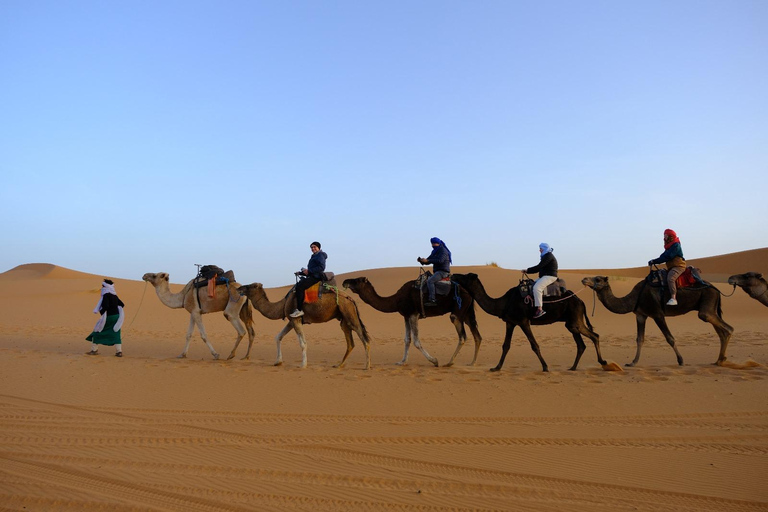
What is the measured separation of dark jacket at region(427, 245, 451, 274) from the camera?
42.0 ft

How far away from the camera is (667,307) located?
1241 cm

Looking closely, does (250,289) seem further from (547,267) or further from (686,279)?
(686,279)

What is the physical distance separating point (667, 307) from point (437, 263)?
500cm

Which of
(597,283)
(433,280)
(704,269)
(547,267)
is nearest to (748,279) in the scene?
(597,283)

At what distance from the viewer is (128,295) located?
35812 millimetres

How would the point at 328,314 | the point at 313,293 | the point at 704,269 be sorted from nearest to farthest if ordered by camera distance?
the point at 313,293 < the point at 328,314 < the point at 704,269

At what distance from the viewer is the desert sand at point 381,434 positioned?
5195 millimetres

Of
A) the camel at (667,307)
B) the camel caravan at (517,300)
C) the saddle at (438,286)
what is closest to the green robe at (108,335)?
the camel caravan at (517,300)

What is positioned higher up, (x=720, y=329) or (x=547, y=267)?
(x=547, y=267)

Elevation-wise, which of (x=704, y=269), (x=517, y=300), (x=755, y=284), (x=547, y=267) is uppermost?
(x=704, y=269)

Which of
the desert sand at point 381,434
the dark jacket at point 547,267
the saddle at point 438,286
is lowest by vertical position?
the desert sand at point 381,434

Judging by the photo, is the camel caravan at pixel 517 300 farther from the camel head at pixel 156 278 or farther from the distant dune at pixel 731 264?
the distant dune at pixel 731 264

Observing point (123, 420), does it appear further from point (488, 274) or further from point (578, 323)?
point (488, 274)

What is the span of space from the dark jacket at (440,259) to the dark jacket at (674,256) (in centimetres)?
445
